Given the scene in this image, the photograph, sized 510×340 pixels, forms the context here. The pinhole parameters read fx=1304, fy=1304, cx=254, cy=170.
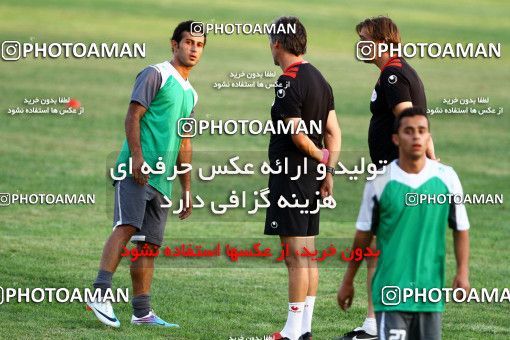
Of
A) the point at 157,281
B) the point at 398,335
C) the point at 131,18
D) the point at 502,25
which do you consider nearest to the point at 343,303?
the point at 398,335

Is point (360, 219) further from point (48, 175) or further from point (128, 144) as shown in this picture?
point (48, 175)

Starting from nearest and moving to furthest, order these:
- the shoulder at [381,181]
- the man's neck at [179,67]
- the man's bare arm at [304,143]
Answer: the shoulder at [381,181] → the man's bare arm at [304,143] → the man's neck at [179,67]

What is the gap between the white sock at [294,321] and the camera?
30.7ft

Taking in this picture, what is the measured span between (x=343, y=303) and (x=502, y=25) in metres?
40.6

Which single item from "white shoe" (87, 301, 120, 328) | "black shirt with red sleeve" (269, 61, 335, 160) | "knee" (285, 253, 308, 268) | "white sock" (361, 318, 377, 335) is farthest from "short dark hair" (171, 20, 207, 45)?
"white sock" (361, 318, 377, 335)

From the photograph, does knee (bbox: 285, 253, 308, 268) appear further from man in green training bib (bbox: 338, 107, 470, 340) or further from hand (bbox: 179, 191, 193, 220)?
man in green training bib (bbox: 338, 107, 470, 340)

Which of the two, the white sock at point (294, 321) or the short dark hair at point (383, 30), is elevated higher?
the short dark hair at point (383, 30)

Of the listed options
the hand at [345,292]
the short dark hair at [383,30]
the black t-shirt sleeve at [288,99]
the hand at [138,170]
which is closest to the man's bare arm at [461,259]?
the hand at [345,292]

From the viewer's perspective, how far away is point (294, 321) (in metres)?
9.38

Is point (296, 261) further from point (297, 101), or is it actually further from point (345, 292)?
point (345, 292)

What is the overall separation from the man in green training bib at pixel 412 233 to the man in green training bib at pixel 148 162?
2962mm

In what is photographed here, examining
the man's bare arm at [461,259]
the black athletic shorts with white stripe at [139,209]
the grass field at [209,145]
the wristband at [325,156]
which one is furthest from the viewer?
the grass field at [209,145]

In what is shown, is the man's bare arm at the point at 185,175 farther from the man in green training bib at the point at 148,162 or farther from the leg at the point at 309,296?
the leg at the point at 309,296

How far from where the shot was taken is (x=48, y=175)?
20844 millimetres
